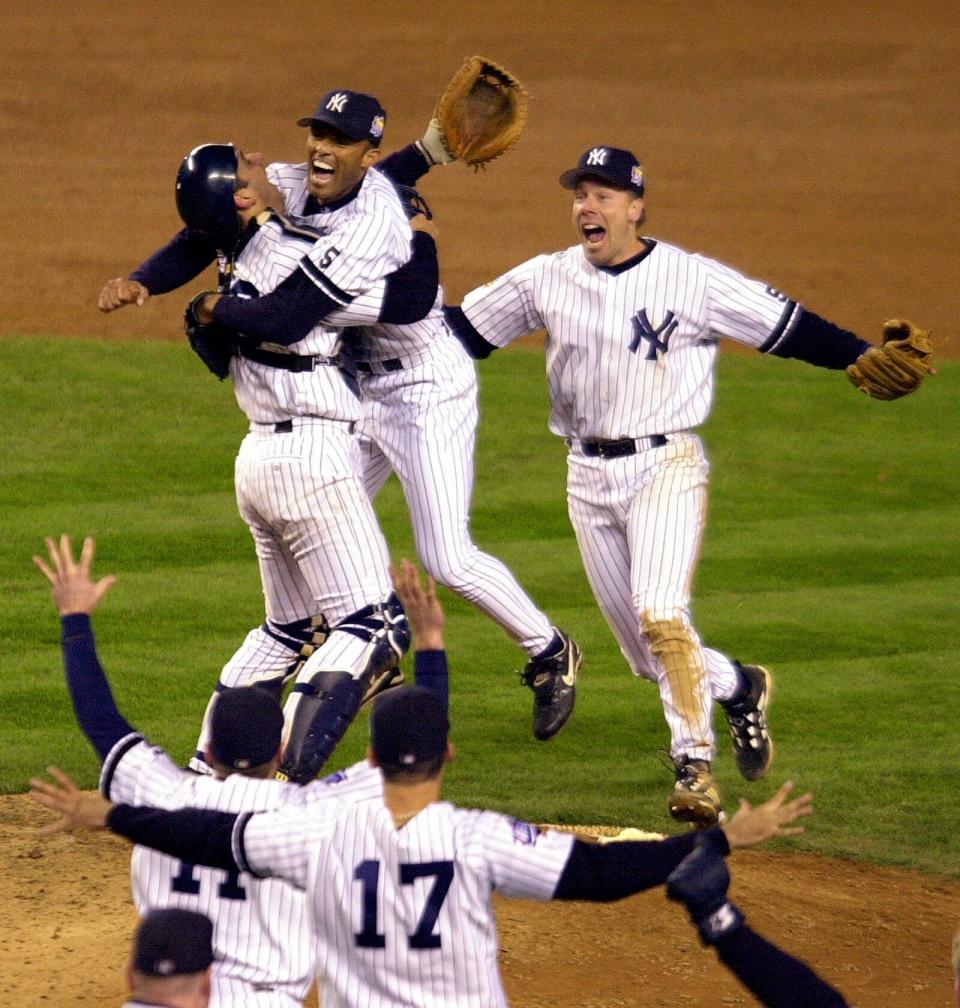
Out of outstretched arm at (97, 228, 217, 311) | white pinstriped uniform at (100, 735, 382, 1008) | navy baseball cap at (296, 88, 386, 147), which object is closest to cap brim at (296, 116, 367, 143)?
navy baseball cap at (296, 88, 386, 147)

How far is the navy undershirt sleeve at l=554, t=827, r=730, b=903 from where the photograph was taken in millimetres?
3199

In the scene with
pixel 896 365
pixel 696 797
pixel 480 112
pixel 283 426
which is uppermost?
pixel 480 112

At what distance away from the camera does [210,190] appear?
5.33 meters

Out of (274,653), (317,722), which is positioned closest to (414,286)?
(274,653)

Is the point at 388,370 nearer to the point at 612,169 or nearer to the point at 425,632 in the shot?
the point at 612,169

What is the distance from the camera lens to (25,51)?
19781mm

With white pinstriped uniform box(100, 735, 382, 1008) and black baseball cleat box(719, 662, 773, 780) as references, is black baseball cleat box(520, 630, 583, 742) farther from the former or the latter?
white pinstriped uniform box(100, 735, 382, 1008)

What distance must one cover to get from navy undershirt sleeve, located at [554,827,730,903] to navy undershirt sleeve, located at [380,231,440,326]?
2650 millimetres

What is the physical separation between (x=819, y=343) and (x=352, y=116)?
1.70 metres

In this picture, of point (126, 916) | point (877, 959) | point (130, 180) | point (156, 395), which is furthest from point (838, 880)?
point (130, 180)

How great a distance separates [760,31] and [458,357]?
16.7 metres

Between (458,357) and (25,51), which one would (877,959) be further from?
(25,51)

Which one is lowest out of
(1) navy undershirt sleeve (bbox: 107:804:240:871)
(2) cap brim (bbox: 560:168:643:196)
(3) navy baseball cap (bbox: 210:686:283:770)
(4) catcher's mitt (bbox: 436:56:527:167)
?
(1) navy undershirt sleeve (bbox: 107:804:240:871)

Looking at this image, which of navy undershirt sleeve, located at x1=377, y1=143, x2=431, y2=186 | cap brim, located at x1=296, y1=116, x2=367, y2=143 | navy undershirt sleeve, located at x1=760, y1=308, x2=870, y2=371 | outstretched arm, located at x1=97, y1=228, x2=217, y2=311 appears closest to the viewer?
cap brim, located at x1=296, y1=116, x2=367, y2=143
